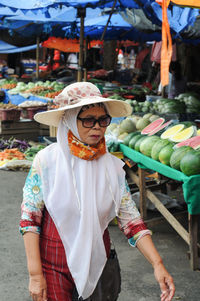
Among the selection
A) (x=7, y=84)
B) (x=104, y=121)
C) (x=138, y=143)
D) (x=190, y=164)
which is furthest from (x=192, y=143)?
(x=7, y=84)

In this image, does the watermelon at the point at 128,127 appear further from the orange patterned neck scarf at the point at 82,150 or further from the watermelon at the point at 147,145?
the orange patterned neck scarf at the point at 82,150

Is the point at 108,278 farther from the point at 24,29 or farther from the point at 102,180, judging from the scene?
the point at 24,29

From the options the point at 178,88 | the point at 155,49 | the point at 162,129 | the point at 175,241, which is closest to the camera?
the point at 175,241

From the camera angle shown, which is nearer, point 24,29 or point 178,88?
point 178,88

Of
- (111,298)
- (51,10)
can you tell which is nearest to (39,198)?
(111,298)

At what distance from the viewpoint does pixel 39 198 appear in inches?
76.4

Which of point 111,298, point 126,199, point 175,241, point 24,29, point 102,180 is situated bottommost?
point 175,241

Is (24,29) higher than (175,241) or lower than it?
higher

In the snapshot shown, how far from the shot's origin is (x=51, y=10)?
9492mm

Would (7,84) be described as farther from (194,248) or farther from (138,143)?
(194,248)

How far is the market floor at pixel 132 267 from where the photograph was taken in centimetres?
329

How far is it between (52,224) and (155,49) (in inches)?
469

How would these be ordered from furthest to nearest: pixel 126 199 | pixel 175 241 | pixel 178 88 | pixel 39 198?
pixel 178 88 → pixel 175 241 → pixel 126 199 → pixel 39 198

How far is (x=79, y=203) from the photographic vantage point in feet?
6.29
